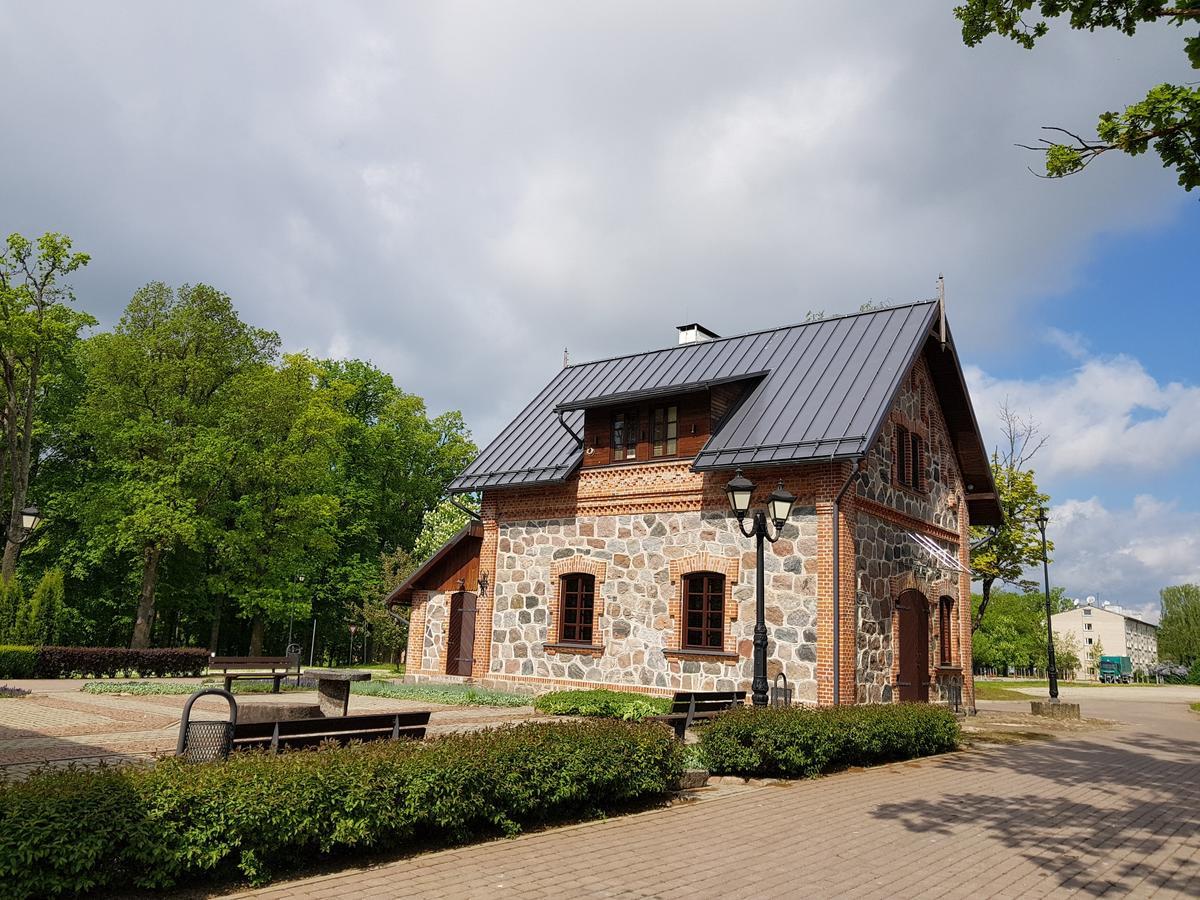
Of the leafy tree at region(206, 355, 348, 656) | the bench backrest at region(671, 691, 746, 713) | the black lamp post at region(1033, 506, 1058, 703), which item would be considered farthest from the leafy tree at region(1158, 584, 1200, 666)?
the bench backrest at region(671, 691, 746, 713)

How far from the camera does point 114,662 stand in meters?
25.0

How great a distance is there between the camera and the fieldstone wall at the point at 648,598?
1688 cm

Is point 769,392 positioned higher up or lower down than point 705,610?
higher up

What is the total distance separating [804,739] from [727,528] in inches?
280

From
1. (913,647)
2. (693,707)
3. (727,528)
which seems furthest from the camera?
(913,647)

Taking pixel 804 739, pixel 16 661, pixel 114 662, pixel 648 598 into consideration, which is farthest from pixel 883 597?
pixel 16 661

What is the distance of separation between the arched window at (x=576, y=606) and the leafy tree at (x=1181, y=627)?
85.1 metres

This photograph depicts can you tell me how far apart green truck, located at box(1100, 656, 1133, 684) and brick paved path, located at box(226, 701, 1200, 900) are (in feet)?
319

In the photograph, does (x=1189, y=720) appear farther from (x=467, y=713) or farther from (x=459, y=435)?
(x=459, y=435)

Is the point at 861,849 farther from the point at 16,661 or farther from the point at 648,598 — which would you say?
the point at 16,661

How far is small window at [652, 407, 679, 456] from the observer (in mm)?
19609

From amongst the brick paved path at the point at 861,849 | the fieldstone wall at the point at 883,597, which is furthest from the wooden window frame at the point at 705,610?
the brick paved path at the point at 861,849

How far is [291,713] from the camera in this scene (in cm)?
1042

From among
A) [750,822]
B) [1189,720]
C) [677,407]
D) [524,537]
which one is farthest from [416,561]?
[750,822]
